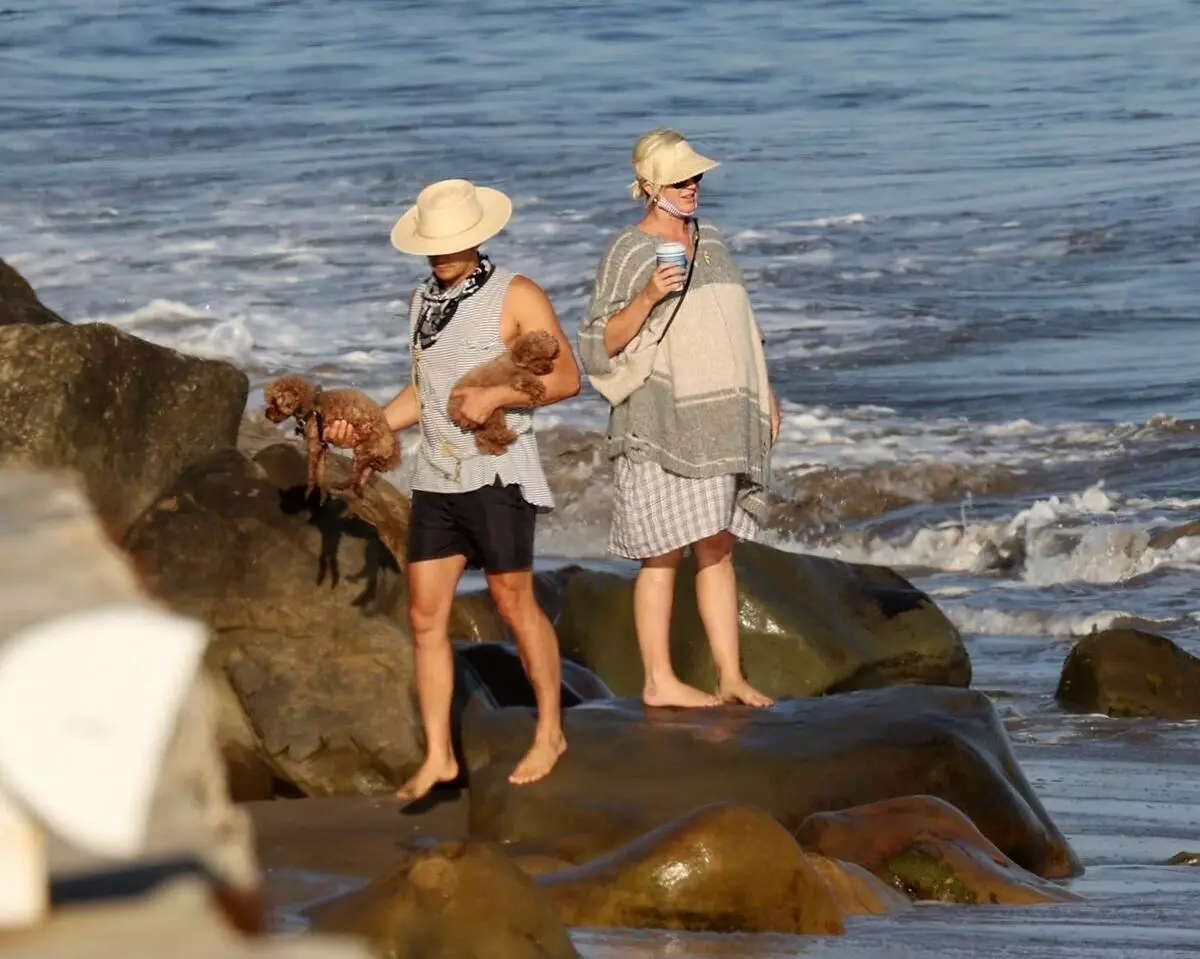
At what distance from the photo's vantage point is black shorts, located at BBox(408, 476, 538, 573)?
18.7 feet

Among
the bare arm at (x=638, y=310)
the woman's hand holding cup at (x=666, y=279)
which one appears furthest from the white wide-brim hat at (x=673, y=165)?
the woman's hand holding cup at (x=666, y=279)

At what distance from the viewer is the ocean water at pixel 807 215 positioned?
1301 cm

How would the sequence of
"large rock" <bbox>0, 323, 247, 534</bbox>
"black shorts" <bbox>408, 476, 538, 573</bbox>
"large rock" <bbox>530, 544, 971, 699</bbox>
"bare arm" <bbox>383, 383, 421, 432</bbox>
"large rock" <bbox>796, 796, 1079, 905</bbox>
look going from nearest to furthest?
"large rock" <bbox>796, 796, 1079, 905</bbox>
"black shorts" <bbox>408, 476, 538, 573</bbox>
"bare arm" <bbox>383, 383, 421, 432</bbox>
"large rock" <bbox>0, 323, 247, 534</bbox>
"large rock" <bbox>530, 544, 971, 699</bbox>

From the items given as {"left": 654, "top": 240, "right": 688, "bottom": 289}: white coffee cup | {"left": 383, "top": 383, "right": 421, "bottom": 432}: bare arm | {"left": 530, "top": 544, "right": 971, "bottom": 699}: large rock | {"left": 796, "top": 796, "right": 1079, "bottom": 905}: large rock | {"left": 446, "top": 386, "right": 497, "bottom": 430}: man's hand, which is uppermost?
{"left": 654, "top": 240, "right": 688, "bottom": 289}: white coffee cup

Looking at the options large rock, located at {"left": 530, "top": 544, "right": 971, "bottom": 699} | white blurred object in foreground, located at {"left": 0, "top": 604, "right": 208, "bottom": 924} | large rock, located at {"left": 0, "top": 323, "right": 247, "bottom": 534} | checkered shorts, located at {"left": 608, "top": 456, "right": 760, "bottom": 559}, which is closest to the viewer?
white blurred object in foreground, located at {"left": 0, "top": 604, "right": 208, "bottom": 924}

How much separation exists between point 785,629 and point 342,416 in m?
2.43

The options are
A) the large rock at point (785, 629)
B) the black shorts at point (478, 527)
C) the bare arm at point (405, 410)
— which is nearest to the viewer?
the black shorts at point (478, 527)

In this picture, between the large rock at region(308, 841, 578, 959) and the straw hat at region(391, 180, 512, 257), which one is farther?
the straw hat at region(391, 180, 512, 257)

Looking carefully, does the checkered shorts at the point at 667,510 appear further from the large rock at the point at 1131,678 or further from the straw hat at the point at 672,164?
the large rock at the point at 1131,678

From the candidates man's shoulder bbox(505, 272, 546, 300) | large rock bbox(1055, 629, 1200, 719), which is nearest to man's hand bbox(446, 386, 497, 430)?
man's shoulder bbox(505, 272, 546, 300)

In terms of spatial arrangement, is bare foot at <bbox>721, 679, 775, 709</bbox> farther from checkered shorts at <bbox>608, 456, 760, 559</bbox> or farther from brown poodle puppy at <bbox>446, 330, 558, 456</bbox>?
brown poodle puppy at <bbox>446, 330, 558, 456</bbox>

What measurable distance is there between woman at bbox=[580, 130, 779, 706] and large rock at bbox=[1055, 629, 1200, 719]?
236 cm

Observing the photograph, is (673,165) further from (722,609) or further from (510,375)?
(722,609)

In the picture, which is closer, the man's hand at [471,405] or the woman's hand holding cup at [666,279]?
the man's hand at [471,405]
